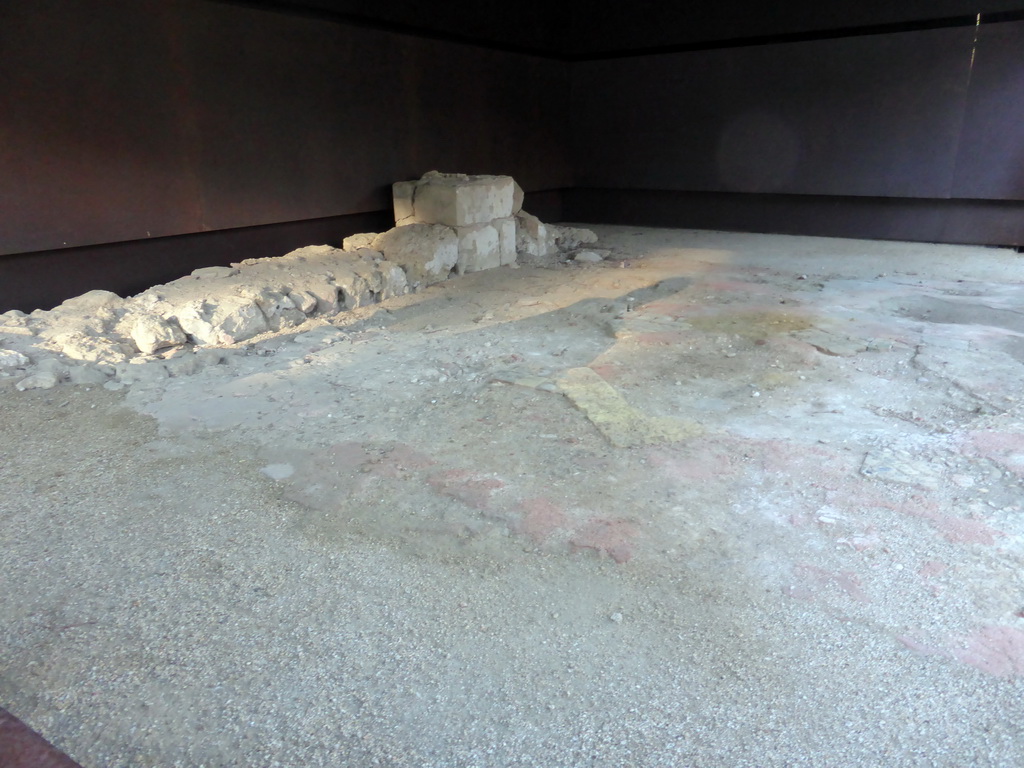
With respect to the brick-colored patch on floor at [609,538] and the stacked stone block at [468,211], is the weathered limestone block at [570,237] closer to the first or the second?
the stacked stone block at [468,211]

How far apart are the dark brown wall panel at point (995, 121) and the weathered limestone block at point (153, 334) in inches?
283

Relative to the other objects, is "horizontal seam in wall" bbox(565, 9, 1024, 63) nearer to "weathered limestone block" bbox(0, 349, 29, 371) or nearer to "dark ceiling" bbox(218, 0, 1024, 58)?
"dark ceiling" bbox(218, 0, 1024, 58)

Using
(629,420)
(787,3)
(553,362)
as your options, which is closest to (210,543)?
(629,420)

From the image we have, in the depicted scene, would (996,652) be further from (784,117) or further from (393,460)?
(784,117)

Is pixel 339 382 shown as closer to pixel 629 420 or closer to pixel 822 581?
pixel 629 420

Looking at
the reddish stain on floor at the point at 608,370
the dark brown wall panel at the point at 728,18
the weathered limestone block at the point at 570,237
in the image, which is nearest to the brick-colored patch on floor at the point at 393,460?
the reddish stain on floor at the point at 608,370

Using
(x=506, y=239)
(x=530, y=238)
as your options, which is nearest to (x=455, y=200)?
(x=506, y=239)

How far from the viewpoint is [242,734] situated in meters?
1.47

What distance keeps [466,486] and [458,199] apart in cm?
398

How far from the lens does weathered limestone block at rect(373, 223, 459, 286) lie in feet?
18.5

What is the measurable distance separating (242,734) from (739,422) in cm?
221

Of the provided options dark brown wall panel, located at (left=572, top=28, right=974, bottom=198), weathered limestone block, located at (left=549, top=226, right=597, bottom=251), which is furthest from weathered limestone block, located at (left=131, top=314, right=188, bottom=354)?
dark brown wall panel, located at (left=572, top=28, right=974, bottom=198)

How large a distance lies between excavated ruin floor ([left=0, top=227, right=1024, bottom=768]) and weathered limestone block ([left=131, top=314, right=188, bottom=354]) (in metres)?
0.50

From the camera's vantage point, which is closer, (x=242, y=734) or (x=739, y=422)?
(x=242, y=734)
